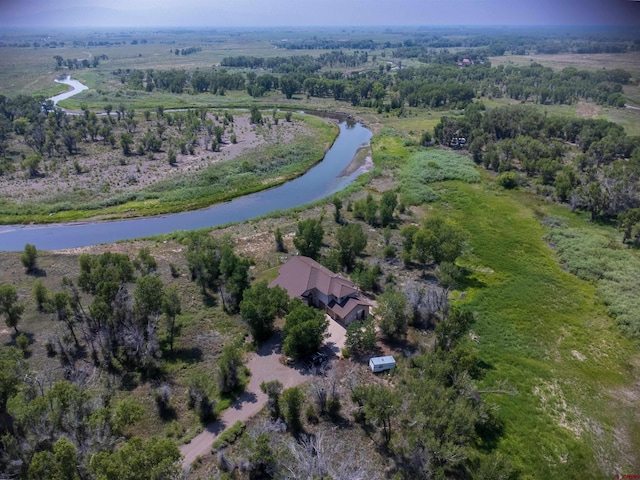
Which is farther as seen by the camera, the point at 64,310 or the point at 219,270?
the point at 219,270

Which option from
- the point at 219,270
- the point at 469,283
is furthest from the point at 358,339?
the point at 469,283

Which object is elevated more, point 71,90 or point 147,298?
point 71,90

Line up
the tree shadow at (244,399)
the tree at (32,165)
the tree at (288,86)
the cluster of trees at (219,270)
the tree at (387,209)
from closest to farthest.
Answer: the tree shadow at (244,399), the cluster of trees at (219,270), the tree at (387,209), the tree at (32,165), the tree at (288,86)

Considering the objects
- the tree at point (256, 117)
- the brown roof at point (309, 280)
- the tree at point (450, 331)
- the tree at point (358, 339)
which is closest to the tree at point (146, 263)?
the brown roof at point (309, 280)

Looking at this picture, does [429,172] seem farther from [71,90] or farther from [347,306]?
[71,90]

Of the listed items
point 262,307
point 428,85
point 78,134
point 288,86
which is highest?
point 428,85

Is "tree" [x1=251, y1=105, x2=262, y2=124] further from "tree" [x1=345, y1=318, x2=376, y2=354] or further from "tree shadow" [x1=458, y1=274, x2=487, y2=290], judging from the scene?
"tree" [x1=345, y1=318, x2=376, y2=354]

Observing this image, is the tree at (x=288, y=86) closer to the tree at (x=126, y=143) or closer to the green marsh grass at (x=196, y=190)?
the green marsh grass at (x=196, y=190)
